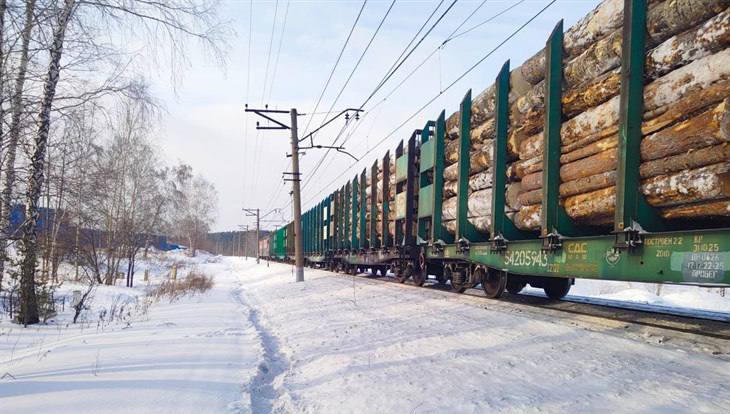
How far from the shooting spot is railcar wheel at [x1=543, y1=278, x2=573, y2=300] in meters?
9.10

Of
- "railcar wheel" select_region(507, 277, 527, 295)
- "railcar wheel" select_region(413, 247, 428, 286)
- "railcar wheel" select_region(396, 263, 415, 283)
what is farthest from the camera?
"railcar wheel" select_region(396, 263, 415, 283)

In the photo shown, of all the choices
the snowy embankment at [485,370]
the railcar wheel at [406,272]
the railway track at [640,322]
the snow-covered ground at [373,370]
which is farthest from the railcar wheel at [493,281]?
the railcar wheel at [406,272]

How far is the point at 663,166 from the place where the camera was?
4.95 metres

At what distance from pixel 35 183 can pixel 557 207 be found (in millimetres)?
8266

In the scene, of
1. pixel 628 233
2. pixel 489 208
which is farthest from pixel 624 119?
pixel 489 208

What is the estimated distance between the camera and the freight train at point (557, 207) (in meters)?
4.75

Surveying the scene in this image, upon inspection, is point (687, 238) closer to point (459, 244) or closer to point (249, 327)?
point (459, 244)

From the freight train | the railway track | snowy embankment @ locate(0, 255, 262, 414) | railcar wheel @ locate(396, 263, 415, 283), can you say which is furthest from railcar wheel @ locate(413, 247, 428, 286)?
snowy embankment @ locate(0, 255, 262, 414)

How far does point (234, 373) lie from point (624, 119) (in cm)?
489

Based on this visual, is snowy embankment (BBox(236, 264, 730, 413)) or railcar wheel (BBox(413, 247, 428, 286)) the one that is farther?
railcar wheel (BBox(413, 247, 428, 286))

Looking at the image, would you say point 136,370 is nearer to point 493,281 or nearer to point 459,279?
point 493,281

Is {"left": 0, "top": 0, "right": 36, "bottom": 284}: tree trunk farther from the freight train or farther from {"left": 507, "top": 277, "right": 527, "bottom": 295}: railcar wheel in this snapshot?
{"left": 507, "top": 277, "right": 527, "bottom": 295}: railcar wheel

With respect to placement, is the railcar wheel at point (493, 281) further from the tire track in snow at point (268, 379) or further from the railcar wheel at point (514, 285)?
the tire track in snow at point (268, 379)

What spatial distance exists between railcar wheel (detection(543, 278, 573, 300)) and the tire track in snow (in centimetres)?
541
